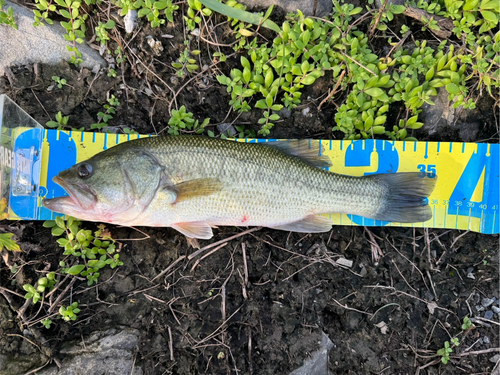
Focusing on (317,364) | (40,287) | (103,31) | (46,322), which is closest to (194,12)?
(103,31)

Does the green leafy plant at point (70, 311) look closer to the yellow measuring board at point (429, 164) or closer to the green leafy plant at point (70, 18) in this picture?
the yellow measuring board at point (429, 164)

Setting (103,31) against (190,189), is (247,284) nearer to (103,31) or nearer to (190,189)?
(190,189)

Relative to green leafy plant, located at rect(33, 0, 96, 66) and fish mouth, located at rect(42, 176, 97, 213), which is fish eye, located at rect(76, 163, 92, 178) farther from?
green leafy plant, located at rect(33, 0, 96, 66)

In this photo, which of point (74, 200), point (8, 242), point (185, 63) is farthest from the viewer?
point (185, 63)

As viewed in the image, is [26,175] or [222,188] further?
[26,175]

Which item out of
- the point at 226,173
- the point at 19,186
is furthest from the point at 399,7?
the point at 19,186

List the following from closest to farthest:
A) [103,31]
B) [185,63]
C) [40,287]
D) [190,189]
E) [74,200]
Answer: [74,200], [190,189], [40,287], [103,31], [185,63]

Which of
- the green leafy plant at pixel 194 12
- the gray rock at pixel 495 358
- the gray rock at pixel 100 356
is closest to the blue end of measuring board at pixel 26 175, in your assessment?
the gray rock at pixel 100 356

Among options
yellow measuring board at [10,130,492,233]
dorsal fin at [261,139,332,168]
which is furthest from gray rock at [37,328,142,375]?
dorsal fin at [261,139,332,168]

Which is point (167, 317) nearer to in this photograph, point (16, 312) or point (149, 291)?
point (149, 291)
